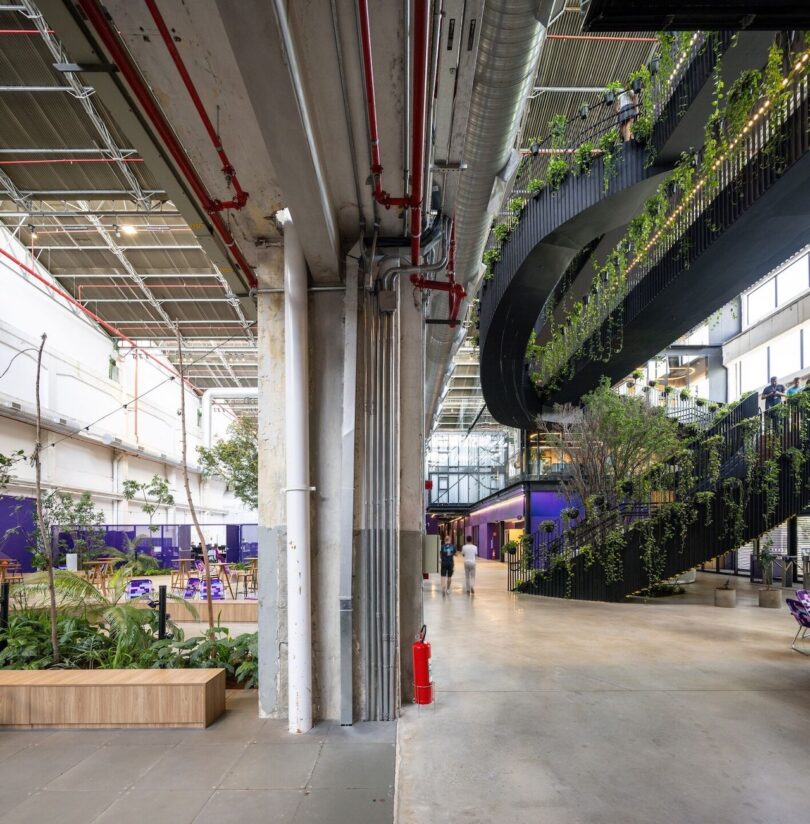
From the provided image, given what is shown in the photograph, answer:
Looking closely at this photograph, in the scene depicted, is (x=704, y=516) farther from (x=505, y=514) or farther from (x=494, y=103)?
(x=505, y=514)

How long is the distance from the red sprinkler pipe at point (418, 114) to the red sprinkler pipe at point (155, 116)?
67.7 inches

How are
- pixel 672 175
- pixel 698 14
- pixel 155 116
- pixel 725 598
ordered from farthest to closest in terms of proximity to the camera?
pixel 725 598 → pixel 672 175 → pixel 155 116 → pixel 698 14

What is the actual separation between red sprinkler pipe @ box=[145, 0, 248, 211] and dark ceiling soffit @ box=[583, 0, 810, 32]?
7.86ft

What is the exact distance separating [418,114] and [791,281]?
61.2 ft

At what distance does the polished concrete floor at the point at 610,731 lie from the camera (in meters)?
4.02

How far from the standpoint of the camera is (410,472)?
638 centimetres

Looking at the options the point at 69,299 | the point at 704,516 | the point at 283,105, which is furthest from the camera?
the point at 69,299

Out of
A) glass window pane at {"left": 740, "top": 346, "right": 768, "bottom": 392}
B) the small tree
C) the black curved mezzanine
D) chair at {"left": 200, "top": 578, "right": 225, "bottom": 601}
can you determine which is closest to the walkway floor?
the black curved mezzanine

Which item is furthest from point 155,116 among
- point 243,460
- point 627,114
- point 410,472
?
point 243,460

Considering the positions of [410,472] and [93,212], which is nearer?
[410,472]

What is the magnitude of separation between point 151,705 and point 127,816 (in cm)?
165

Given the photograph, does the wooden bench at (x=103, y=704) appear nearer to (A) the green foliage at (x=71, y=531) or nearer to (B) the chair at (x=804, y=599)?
(B) the chair at (x=804, y=599)

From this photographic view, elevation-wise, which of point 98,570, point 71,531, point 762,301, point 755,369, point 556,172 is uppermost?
point 762,301

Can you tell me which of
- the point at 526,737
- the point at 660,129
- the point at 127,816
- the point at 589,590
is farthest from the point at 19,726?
the point at 589,590
